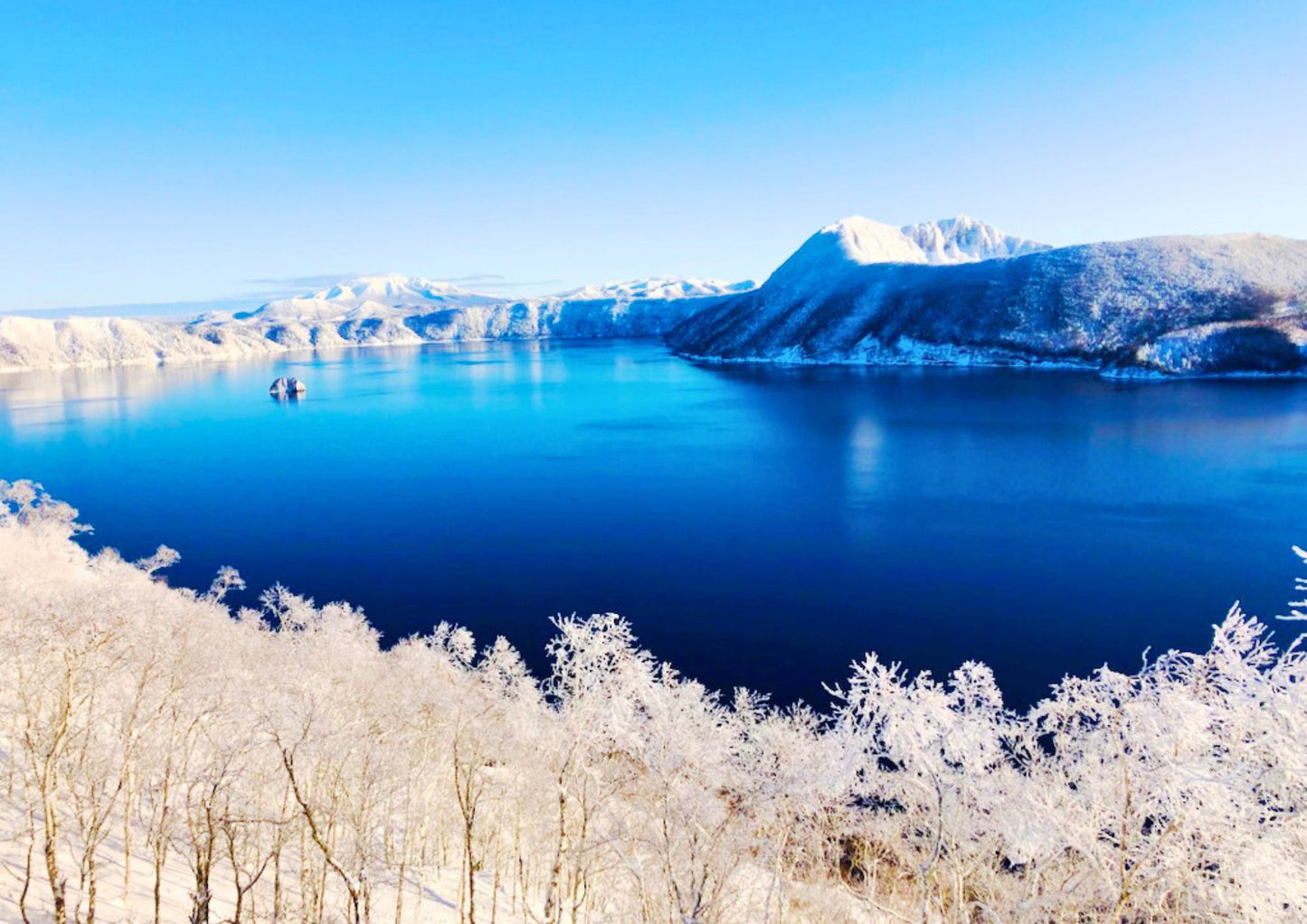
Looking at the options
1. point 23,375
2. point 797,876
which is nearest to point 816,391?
point 797,876

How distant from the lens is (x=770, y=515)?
41.9 meters

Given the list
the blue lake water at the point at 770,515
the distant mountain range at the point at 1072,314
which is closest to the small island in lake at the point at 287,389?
the blue lake water at the point at 770,515

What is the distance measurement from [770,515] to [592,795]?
28964 millimetres

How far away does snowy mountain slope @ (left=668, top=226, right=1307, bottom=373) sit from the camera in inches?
3893

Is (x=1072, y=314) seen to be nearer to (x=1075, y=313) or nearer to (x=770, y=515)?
(x=1075, y=313)

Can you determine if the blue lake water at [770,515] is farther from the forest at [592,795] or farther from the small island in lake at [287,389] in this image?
the small island in lake at [287,389]

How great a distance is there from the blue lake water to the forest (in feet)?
26.9

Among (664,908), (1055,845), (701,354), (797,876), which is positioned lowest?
(797,876)

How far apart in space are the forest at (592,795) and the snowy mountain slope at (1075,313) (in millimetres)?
106193

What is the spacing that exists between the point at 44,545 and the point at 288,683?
79.1ft

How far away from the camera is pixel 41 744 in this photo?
1105 cm

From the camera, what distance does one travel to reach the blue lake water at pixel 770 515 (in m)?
27.1

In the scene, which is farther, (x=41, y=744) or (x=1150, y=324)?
(x=1150, y=324)

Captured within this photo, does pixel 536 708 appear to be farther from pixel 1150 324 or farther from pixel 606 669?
pixel 1150 324
